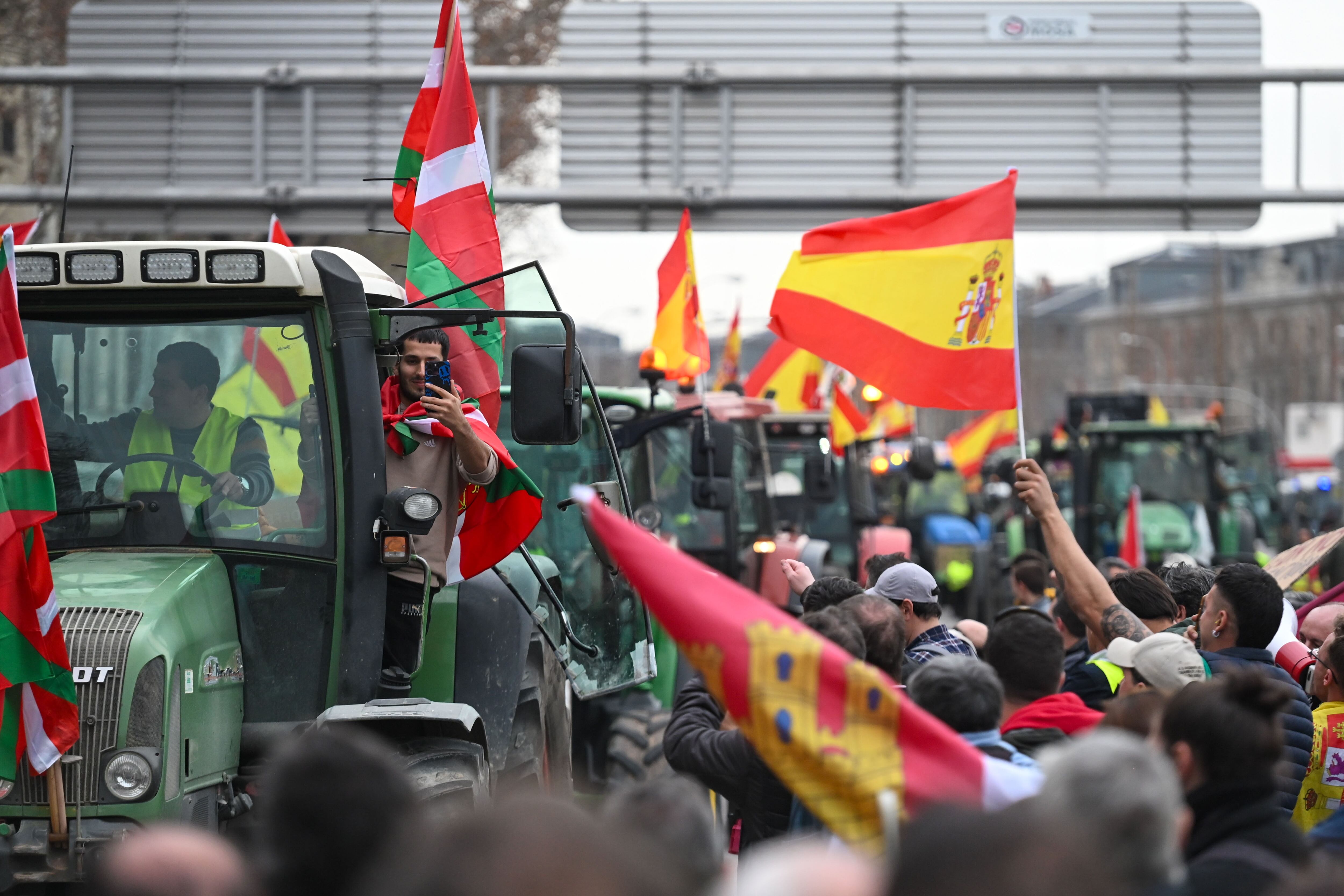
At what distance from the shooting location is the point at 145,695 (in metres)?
4.74

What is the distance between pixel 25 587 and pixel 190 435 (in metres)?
0.85

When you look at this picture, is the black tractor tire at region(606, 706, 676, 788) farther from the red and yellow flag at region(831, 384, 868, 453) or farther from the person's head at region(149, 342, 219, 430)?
the red and yellow flag at region(831, 384, 868, 453)

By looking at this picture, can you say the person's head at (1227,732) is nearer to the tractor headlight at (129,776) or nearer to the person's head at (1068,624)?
the tractor headlight at (129,776)

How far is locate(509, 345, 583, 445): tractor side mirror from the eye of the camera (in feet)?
17.6

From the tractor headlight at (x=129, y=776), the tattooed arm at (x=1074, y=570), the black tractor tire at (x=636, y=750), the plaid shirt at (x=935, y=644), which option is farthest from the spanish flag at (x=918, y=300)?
the tractor headlight at (x=129, y=776)

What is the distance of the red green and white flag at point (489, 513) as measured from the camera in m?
5.88

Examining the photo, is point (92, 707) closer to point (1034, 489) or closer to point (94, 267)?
point (94, 267)

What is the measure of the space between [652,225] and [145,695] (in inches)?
326

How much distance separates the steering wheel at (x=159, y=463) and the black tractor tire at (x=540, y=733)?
1664mm

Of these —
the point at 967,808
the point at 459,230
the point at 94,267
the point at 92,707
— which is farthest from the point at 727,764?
the point at 459,230

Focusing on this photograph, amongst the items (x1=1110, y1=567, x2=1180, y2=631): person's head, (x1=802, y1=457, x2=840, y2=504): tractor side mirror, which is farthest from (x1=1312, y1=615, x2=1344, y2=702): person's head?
(x1=802, y1=457, x2=840, y2=504): tractor side mirror

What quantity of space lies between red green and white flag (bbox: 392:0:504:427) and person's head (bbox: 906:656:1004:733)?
122 inches

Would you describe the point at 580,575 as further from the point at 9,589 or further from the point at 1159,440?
the point at 1159,440

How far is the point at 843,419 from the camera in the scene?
1545cm
